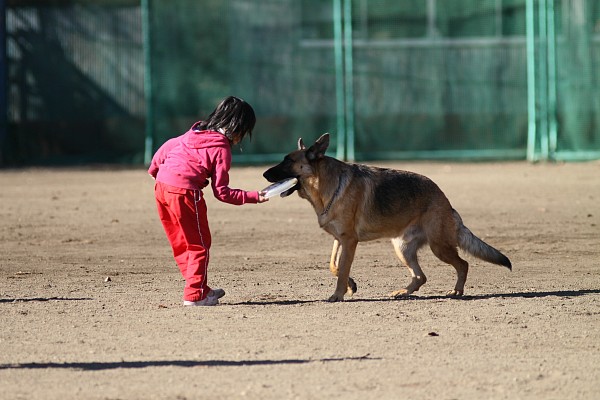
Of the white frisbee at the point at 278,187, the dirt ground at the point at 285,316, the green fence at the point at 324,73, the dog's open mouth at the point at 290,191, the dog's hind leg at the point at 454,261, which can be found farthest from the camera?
the green fence at the point at 324,73

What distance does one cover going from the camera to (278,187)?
26.6 feet

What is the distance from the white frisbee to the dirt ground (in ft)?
2.73

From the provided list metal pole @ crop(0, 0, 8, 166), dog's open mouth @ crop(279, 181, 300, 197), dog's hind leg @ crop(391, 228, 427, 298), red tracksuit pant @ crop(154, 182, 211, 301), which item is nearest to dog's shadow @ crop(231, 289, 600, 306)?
dog's hind leg @ crop(391, 228, 427, 298)

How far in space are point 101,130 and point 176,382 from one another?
15.5 m

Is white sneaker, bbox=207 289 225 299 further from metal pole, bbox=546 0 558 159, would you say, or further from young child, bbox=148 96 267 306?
metal pole, bbox=546 0 558 159

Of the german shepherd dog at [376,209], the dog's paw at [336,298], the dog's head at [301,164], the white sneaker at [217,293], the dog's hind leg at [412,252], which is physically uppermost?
the dog's head at [301,164]

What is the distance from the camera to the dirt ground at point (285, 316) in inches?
231

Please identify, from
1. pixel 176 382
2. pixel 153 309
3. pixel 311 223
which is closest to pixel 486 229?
pixel 311 223

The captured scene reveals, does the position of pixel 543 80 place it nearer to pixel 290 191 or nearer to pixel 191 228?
pixel 290 191

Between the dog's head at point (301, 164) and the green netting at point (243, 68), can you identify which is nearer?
the dog's head at point (301, 164)

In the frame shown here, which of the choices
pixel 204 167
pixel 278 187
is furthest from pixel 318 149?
pixel 204 167

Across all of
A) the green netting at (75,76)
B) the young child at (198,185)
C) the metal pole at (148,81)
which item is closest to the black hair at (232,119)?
the young child at (198,185)

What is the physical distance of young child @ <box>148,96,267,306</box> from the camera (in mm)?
8008

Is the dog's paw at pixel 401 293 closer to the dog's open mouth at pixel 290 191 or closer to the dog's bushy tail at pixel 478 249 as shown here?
the dog's bushy tail at pixel 478 249
